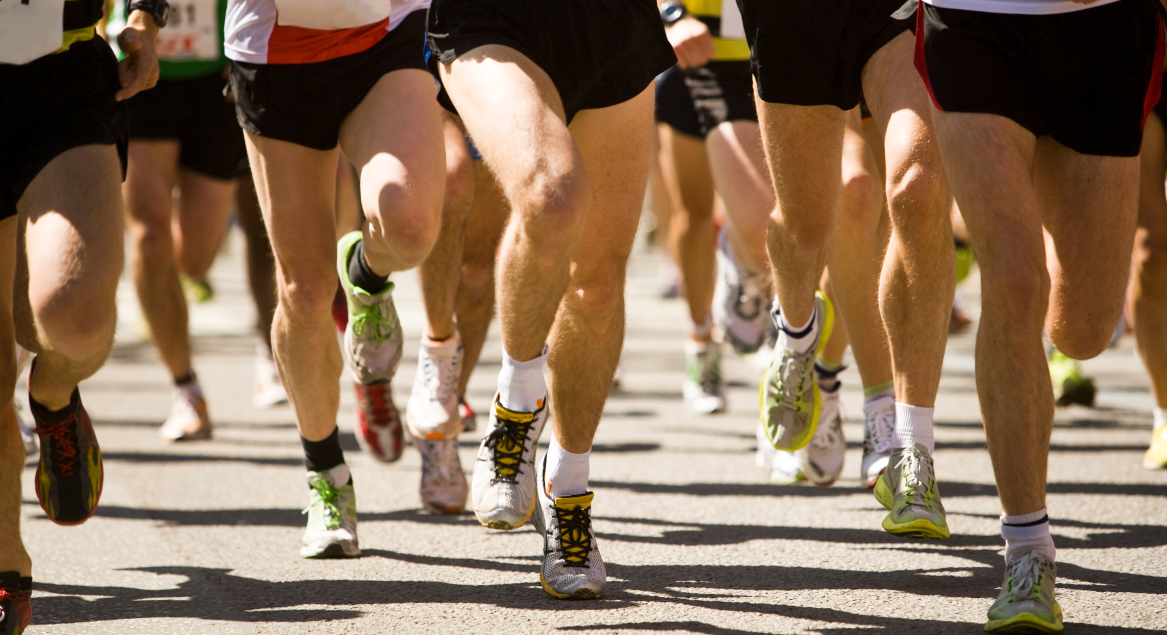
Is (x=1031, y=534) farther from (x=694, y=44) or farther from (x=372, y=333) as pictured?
(x=694, y=44)

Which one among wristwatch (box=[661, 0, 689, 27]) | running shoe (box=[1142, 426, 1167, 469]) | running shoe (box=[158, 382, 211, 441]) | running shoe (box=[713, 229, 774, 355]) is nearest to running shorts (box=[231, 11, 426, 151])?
wristwatch (box=[661, 0, 689, 27])

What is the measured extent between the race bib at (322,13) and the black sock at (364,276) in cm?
74

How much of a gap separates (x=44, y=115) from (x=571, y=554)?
186 centimetres

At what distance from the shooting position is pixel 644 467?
18.7 ft

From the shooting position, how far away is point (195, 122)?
641 cm

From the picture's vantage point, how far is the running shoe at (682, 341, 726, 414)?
7.15m

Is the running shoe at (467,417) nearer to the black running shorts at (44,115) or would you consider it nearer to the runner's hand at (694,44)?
the runner's hand at (694,44)

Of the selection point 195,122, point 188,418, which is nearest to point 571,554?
point 188,418

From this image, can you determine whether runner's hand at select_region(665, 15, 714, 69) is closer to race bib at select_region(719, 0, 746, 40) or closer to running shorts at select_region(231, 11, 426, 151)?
race bib at select_region(719, 0, 746, 40)

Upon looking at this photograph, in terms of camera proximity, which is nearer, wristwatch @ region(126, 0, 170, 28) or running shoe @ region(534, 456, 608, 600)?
running shoe @ region(534, 456, 608, 600)

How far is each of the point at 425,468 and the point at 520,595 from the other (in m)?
1.27

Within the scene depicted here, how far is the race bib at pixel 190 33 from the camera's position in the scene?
6008 mm

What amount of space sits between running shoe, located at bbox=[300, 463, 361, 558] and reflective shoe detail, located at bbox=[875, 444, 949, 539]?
172cm

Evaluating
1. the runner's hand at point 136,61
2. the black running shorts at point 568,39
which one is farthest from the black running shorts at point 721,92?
the runner's hand at point 136,61
